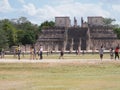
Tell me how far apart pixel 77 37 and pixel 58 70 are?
109474 mm

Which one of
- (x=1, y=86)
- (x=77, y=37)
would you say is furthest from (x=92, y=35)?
(x=1, y=86)

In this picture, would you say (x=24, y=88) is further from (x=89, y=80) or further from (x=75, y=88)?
(x=89, y=80)

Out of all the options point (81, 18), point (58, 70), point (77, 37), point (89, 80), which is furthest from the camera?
point (81, 18)

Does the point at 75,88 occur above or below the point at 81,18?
below

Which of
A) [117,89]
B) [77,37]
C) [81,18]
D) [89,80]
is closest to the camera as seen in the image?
[117,89]

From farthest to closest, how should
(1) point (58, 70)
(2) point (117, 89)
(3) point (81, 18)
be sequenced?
(3) point (81, 18), (1) point (58, 70), (2) point (117, 89)

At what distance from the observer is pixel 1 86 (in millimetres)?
19875

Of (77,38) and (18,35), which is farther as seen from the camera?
(18,35)

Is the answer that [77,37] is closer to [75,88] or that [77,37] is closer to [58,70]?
[58,70]

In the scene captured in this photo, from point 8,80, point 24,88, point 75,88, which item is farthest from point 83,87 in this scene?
point 8,80

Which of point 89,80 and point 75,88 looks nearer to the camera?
point 75,88

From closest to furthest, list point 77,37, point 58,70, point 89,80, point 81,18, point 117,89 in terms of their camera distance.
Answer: point 117,89, point 89,80, point 58,70, point 77,37, point 81,18

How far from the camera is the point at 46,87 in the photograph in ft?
64.1

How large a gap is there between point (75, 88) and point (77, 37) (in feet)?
391
